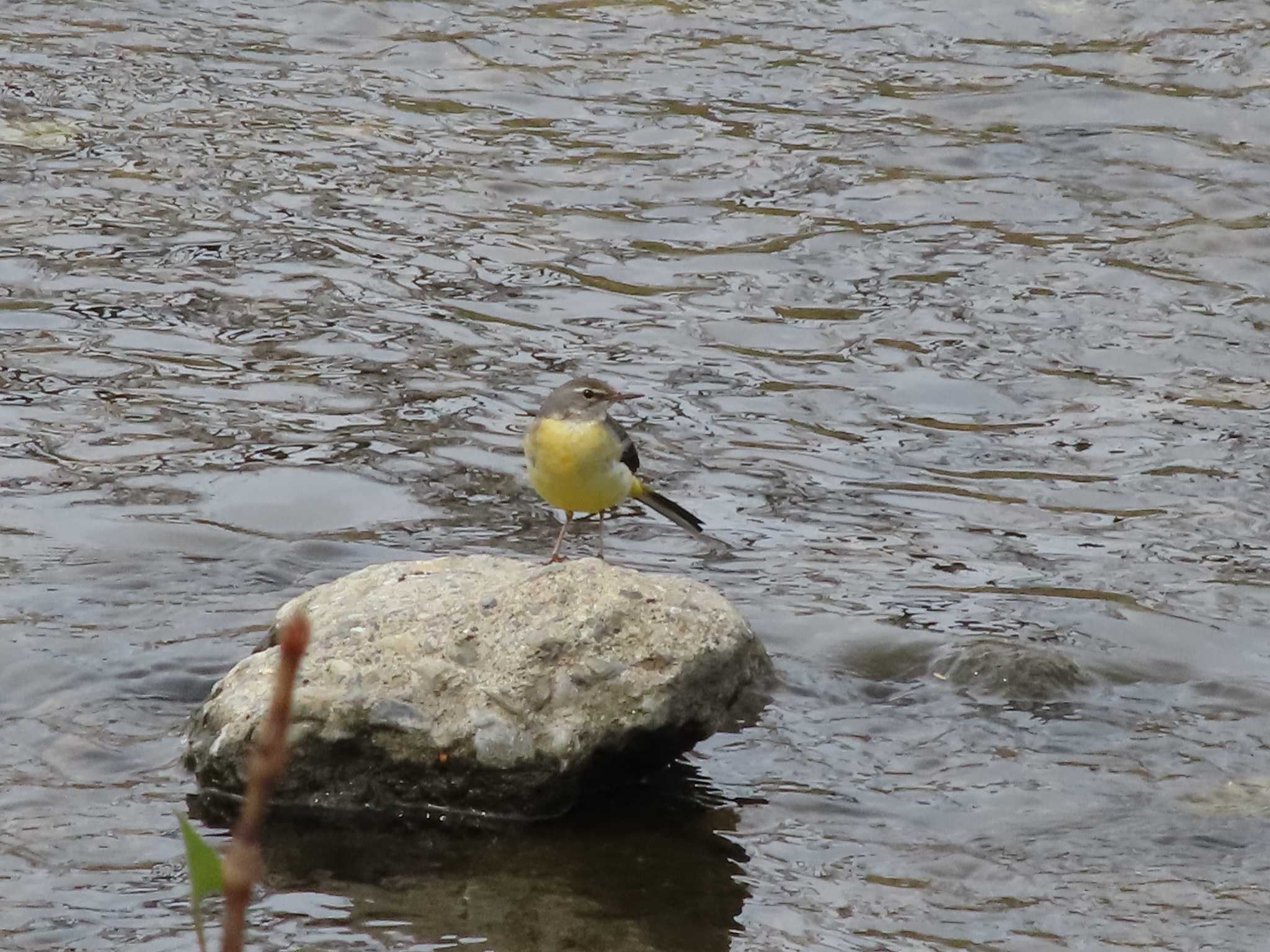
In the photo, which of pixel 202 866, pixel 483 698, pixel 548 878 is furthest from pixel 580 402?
pixel 202 866

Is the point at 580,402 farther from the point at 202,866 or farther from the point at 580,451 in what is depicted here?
the point at 202,866

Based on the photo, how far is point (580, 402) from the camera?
725cm

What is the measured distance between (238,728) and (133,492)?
3.25m

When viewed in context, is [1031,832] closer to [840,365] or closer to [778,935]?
[778,935]

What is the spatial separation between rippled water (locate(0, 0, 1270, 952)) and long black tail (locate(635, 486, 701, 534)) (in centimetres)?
42

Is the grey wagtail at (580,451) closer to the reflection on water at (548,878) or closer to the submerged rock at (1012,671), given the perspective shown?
the reflection on water at (548,878)

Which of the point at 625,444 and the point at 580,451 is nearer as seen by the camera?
the point at 580,451

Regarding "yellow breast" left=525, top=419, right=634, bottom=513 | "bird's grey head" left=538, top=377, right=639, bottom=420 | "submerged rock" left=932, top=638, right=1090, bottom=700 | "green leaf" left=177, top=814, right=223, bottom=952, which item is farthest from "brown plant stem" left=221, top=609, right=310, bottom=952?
"submerged rock" left=932, top=638, right=1090, bottom=700

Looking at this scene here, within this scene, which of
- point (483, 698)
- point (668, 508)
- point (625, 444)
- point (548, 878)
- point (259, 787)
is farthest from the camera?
point (668, 508)

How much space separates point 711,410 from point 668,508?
9.21 feet

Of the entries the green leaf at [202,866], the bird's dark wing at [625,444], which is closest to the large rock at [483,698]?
the bird's dark wing at [625,444]

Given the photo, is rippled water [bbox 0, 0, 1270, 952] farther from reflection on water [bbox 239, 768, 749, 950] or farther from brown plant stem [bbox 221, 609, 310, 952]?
brown plant stem [bbox 221, 609, 310, 952]

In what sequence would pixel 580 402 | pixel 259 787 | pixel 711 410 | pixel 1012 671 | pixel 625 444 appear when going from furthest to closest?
pixel 711 410, pixel 1012 671, pixel 625 444, pixel 580 402, pixel 259 787

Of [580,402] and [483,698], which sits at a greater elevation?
[580,402]
